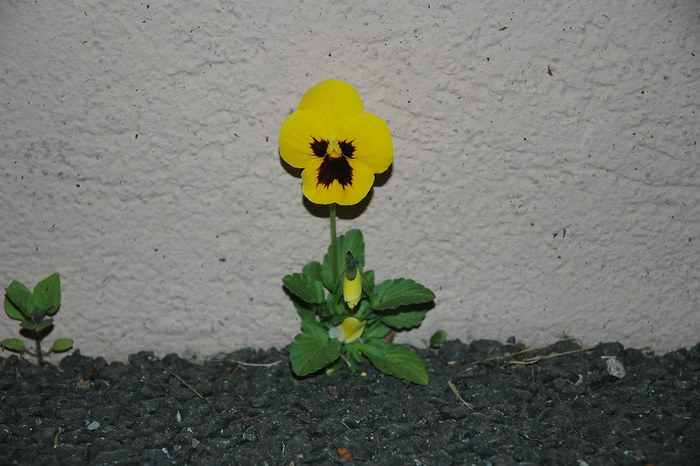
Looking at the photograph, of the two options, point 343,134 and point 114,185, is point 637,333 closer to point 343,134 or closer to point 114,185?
point 343,134

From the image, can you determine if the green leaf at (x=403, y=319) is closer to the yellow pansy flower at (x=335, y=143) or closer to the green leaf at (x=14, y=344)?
the yellow pansy flower at (x=335, y=143)

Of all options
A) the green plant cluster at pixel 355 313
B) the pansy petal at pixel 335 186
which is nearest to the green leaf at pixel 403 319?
the green plant cluster at pixel 355 313

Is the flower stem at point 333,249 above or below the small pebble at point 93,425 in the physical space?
above

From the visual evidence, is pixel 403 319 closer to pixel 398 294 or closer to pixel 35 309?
pixel 398 294

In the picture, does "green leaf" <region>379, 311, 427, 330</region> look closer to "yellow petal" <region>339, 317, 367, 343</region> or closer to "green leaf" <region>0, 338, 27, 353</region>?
"yellow petal" <region>339, 317, 367, 343</region>

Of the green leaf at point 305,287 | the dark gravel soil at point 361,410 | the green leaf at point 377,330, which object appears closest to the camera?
the dark gravel soil at point 361,410

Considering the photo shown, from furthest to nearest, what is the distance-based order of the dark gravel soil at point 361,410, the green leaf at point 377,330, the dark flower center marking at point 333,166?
the green leaf at point 377,330 → the dark flower center marking at point 333,166 → the dark gravel soil at point 361,410

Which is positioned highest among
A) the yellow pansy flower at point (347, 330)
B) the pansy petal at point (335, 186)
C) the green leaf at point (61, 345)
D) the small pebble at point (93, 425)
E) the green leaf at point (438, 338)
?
the pansy petal at point (335, 186)
